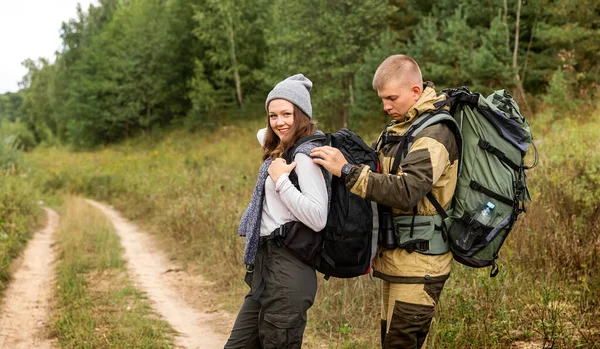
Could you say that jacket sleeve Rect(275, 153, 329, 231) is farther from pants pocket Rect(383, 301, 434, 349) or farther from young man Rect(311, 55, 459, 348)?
pants pocket Rect(383, 301, 434, 349)

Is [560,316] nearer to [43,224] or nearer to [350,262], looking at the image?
[350,262]

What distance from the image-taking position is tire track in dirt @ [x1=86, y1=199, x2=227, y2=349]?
5.61 meters

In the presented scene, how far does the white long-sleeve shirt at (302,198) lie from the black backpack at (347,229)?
90 millimetres

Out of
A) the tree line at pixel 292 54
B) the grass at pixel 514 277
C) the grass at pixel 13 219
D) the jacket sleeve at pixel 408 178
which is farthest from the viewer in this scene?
the tree line at pixel 292 54

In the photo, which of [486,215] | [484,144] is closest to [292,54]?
[484,144]

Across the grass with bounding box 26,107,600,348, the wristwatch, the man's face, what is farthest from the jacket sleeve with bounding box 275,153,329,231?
the grass with bounding box 26,107,600,348

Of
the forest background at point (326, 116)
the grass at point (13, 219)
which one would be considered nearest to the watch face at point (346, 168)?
the forest background at point (326, 116)

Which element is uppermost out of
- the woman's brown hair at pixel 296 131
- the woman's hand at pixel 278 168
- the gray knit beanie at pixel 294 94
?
the gray knit beanie at pixel 294 94

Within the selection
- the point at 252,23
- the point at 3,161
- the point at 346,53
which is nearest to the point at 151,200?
the point at 3,161

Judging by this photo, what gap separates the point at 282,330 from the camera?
2684 millimetres

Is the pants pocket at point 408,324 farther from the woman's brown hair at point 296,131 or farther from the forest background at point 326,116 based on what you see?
the forest background at point 326,116

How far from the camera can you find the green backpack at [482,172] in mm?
2617

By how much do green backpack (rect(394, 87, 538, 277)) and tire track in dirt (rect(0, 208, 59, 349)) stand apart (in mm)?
4543

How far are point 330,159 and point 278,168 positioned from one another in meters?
0.29
